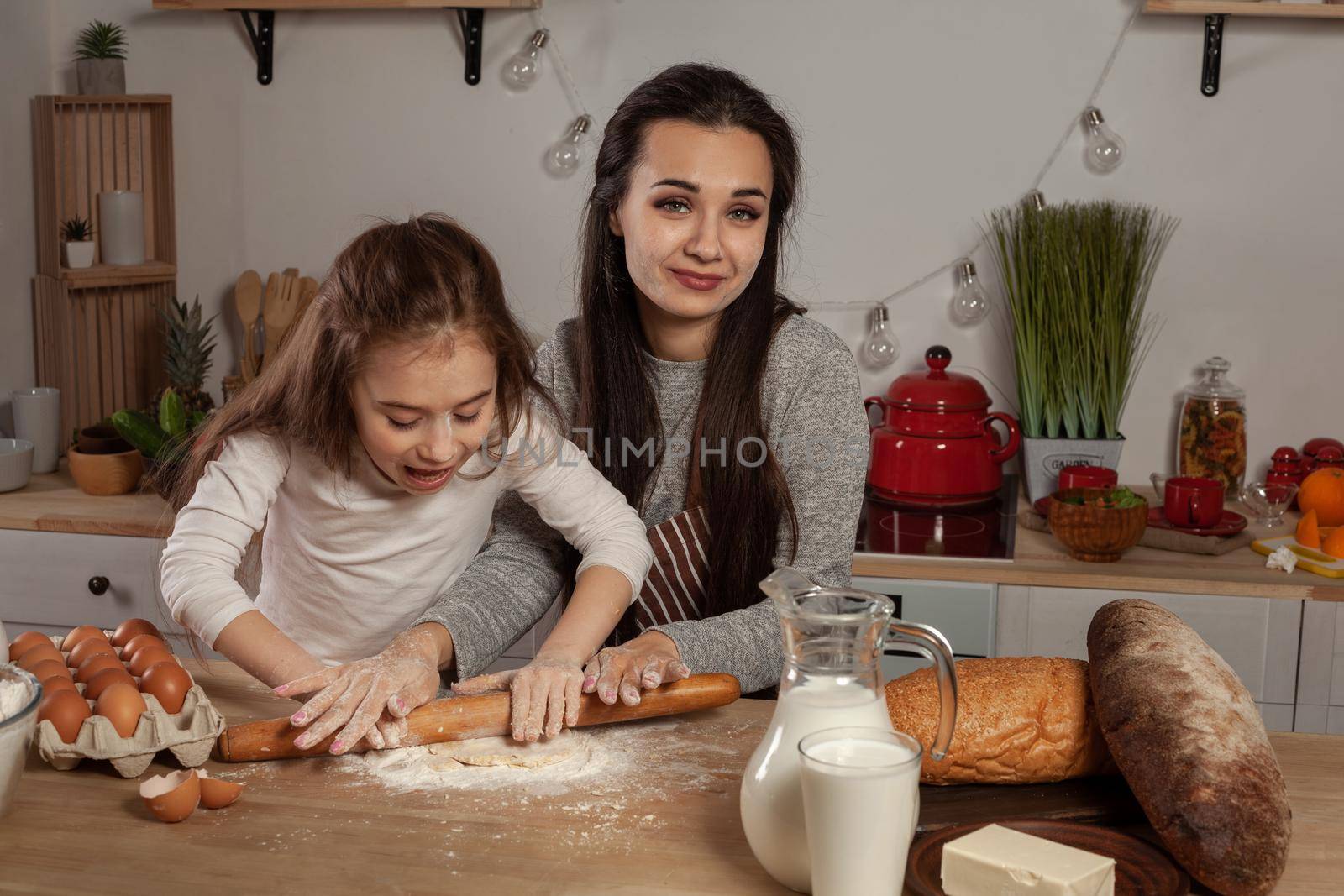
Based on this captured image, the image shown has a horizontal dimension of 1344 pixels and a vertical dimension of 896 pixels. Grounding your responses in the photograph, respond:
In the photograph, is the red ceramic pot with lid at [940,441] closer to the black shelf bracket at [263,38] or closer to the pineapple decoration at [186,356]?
the pineapple decoration at [186,356]

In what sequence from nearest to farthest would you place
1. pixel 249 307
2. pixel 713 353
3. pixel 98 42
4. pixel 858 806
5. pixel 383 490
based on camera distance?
1. pixel 858 806
2. pixel 383 490
3. pixel 713 353
4. pixel 98 42
5. pixel 249 307

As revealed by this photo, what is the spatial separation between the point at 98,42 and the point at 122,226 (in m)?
0.36

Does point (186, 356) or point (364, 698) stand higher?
point (186, 356)

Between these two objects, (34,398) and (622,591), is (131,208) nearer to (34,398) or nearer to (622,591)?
(34,398)

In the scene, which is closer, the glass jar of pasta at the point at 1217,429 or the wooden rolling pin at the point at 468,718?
the wooden rolling pin at the point at 468,718

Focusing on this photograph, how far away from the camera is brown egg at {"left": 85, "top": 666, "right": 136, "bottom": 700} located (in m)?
1.03

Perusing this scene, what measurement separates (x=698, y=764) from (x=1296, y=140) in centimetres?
193

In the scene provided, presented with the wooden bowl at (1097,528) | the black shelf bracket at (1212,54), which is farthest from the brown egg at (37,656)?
the black shelf bracket at (1212,54)

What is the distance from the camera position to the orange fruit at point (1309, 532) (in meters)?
2.08

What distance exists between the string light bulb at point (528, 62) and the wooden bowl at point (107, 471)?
1.02 m

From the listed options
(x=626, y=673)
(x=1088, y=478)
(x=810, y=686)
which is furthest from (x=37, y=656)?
(x=1088, y=478)

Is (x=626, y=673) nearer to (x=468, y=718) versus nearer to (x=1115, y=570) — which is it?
(x=468, y=718)

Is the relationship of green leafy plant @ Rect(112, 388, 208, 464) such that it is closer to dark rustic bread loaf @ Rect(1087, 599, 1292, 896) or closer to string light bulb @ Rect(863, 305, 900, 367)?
string light bulb @ Rect(863, 305, 900, 367)

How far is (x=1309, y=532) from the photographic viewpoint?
208 centimetres
